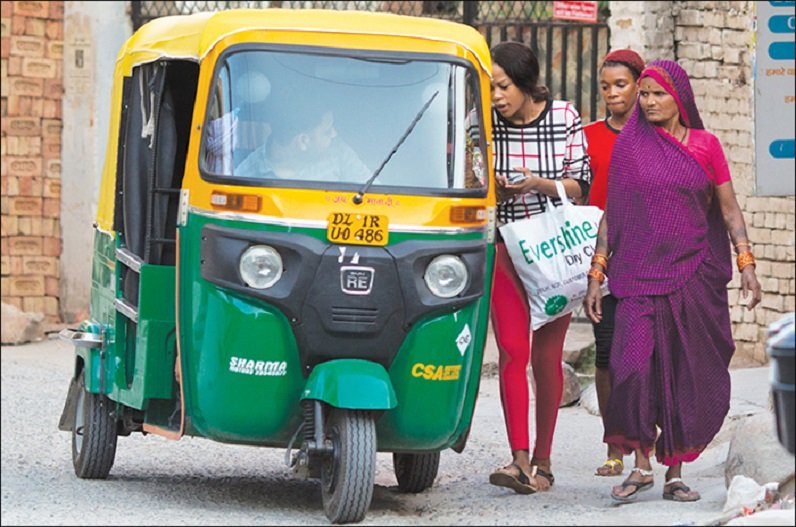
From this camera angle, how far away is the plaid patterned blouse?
779 centimetres

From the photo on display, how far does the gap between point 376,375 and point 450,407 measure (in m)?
0.39

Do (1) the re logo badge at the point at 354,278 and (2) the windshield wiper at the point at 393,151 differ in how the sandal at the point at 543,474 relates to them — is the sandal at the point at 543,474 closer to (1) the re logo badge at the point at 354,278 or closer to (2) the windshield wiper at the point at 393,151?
(1) the re logo badge at the point at 354,278

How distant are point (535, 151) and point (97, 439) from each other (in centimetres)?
227

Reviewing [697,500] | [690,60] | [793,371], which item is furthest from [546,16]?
[793,371]

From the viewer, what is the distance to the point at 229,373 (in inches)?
268

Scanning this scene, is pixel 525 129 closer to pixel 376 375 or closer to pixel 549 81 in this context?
pixel 376 375

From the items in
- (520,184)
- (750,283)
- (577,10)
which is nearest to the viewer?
(750,283)

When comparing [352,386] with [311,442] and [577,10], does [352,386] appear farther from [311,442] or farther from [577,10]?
[577,10]

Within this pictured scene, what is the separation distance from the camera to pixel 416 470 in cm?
790

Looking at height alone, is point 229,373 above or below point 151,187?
below

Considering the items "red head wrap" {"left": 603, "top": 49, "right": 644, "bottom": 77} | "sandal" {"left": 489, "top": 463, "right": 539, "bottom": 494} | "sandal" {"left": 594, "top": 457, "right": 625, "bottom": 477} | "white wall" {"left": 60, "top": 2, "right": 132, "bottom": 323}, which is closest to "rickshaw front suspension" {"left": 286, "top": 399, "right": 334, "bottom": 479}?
"sandal" {"left": 489, "top": 463, "right": 539, "bottom": 494}

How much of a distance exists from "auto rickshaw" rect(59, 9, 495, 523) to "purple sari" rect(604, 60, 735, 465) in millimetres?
652

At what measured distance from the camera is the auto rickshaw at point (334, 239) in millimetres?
6711

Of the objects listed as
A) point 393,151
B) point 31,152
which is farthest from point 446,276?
point 31,152
